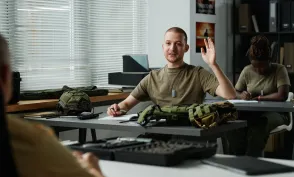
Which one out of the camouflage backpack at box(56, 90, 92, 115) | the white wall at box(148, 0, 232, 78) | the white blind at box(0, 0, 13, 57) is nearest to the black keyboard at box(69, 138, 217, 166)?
the camouflage backpack at box(56, 90, 92, 115)

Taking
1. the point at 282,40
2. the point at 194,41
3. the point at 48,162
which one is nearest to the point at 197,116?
the point at 48,162

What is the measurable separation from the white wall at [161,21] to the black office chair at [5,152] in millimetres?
4714

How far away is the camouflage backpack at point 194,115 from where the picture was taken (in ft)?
9.68

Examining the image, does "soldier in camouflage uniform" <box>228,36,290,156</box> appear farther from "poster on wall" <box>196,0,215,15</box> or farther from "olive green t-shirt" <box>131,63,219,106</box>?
"poster on wall" <box>196,0,215,15</box>

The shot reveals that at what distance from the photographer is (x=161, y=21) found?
5715 mm

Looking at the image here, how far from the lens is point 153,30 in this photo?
5785 millimetres

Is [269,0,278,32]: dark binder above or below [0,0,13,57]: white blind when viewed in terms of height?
above

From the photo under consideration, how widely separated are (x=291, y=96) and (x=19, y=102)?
2494 mm

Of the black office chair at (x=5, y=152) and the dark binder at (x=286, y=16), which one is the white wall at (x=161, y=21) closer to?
the dark binder at (x=286, y=16)

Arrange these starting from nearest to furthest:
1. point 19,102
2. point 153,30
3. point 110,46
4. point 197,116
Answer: point 197,116 < point 19,102 < point 110,46 < point 153,30

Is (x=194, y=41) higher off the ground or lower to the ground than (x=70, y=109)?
higher

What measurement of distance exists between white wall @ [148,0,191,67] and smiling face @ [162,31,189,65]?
1.62 metres

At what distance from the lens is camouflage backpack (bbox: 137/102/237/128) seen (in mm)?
2951

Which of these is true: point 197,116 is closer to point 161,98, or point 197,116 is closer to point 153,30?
point 161,98
